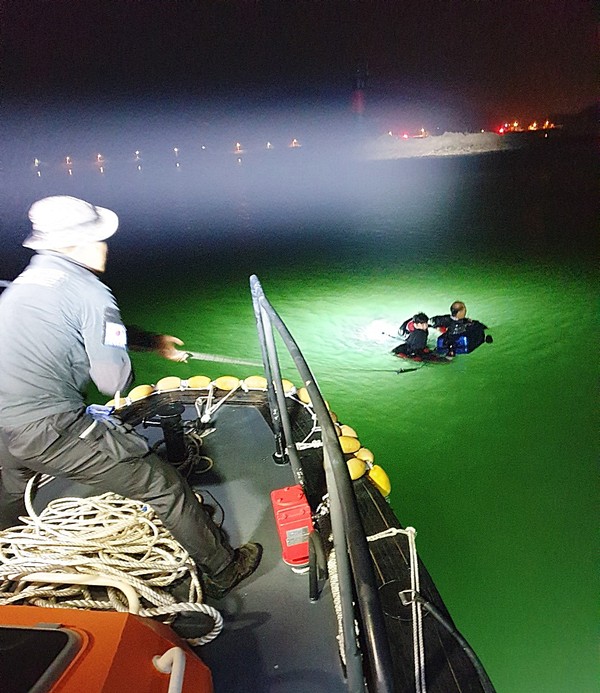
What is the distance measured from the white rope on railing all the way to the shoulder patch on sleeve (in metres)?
1.58

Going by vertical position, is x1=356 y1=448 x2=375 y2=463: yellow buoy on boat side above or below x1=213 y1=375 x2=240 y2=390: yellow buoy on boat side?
below

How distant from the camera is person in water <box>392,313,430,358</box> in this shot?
301 inches

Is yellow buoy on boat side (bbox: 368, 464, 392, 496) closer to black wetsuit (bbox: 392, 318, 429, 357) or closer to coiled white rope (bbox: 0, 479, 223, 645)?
coiled white rope (bbox: 0, 479, 223, 645)

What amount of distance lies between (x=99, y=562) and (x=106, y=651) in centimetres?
104

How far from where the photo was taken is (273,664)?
175 cm

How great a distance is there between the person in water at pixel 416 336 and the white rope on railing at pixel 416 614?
220 inches

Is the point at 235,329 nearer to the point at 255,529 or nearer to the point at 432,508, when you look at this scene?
the point at 432,508

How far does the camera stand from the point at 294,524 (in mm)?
1998

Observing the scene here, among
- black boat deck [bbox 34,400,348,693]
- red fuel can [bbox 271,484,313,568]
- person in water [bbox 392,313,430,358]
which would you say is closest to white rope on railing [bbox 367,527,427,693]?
black boat deck [bbox 34,400,348,693]

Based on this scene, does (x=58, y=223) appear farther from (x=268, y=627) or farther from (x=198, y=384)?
(x=198, y=384)

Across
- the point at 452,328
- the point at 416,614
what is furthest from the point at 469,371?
the point at 416,614

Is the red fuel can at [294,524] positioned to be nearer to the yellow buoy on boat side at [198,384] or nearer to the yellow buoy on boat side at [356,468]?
the yellow buoy on boat side at [356,468]

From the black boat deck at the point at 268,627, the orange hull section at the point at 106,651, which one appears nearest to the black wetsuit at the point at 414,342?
the black boat deck at the point at 268,627

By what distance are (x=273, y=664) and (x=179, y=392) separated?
8.51 ft
